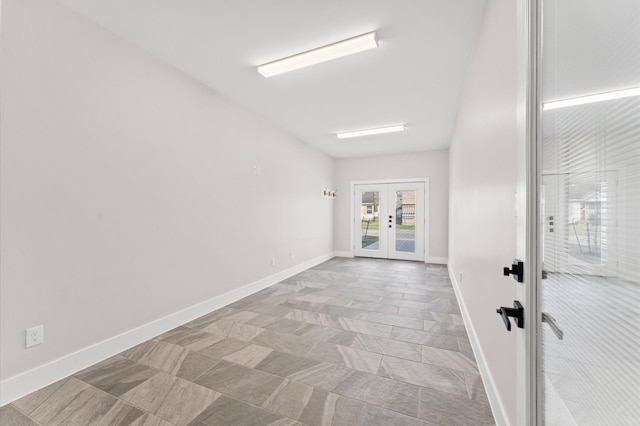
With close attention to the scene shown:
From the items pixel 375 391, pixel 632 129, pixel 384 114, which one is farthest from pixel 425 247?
pixel 632 129

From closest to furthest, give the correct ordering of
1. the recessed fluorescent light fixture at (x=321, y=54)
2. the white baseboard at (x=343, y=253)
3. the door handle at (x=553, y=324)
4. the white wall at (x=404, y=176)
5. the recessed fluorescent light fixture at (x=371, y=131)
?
the door handle at (x=553, y=324) < the recessed fluorescent light fixture at (x=321, y=54) < the recessed fluorescent light fixture at (x=371, y=131) < the white wall at (x=404, y=176) < the white baseboard at (x=343, y=253)

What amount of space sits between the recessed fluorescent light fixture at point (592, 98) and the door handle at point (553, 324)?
564 mm

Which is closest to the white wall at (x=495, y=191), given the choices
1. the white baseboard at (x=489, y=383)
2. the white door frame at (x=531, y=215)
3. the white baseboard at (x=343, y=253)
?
the white baseboard at (x=489, y=383)

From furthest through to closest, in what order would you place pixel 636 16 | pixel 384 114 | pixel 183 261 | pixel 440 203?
pixel 440 203 < pixel 384 114 < pixel 183 261 < pixel 636 16

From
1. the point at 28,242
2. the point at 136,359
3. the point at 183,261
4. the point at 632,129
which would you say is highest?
the point at 632,129

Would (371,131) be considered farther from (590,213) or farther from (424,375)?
(590,213)

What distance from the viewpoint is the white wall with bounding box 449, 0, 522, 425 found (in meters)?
1.32

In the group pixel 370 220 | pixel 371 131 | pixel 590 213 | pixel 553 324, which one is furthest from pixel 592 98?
pixel 370 220

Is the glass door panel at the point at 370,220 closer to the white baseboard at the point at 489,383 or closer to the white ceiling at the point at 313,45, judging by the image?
the white ceiling at the point at 313,45

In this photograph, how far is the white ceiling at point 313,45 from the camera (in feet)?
6.70

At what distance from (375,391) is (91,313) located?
2312 mm

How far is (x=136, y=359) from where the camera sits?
2215mm

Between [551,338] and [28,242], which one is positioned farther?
[28,242]

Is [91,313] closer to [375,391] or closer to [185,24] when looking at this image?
[375,391]
